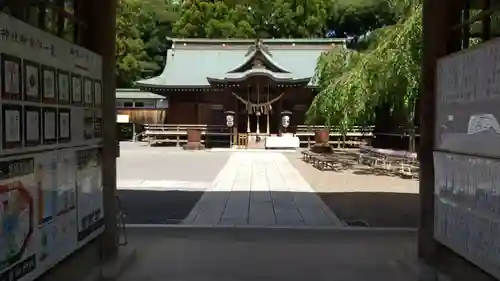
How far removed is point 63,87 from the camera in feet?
16.9

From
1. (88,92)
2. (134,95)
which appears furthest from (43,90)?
(134,95)

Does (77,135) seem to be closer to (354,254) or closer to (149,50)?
(354,254)

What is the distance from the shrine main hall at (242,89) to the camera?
35125 mm

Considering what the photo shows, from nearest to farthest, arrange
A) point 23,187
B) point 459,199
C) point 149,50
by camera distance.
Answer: point 23,187, point 459,199, point 149,50

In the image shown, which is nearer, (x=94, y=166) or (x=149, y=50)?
(x=94, y=166)

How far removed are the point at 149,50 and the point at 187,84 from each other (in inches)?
668

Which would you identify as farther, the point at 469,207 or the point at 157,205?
the point at 157,205

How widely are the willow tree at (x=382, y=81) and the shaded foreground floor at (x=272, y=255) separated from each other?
8.21m

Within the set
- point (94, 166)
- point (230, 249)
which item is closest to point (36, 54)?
point (94, 166)

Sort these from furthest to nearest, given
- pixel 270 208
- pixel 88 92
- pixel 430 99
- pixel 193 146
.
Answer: pixel 193 146, pixel 270 208, pixel 430 99, pixel 88 92

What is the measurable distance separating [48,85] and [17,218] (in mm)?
1126

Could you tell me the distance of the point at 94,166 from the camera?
6.20 m

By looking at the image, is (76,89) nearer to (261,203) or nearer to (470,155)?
(470,155)

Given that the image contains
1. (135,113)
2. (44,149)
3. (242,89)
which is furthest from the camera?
(135,113)
